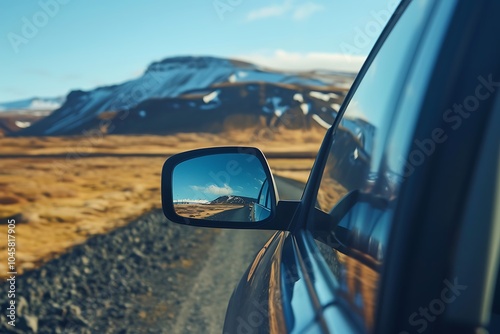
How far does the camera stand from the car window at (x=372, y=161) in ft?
4.03

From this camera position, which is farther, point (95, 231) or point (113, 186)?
point (113, 186)

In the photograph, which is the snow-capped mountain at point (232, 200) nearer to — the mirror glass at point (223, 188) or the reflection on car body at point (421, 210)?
the mirror glass at point (223, 188)

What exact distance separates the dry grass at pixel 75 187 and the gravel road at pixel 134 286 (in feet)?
2.45

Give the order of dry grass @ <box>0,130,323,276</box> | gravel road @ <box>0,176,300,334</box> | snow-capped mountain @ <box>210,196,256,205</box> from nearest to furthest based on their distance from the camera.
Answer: snow-capped mountain @ <box>210,196,256,205</box> → gravel road @ <box>0,176,300,334</box> → dry grass @ <box>0,130,323,276</box>

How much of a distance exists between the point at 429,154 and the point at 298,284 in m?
0.73

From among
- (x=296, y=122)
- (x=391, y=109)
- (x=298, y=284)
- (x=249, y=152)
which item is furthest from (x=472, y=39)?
(x=296, y=122)

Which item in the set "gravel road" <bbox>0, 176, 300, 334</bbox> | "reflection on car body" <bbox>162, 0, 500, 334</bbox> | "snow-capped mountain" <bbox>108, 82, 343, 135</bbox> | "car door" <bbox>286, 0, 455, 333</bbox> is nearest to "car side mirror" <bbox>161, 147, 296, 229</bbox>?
"car door" <bbox>286, 0, 455, 333</bbox>

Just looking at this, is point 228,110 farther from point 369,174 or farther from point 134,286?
point 369,174

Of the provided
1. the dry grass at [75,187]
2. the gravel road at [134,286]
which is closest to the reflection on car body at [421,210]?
the gravel road at [134,286]

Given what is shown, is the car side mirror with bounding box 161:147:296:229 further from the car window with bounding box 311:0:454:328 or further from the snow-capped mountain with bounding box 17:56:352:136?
the snow-capped mountain with bounding box 17:56:352:136

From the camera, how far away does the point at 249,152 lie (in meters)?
2.25

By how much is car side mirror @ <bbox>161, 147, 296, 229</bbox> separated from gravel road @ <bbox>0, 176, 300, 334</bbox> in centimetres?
310

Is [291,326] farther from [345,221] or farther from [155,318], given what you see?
[155,318]

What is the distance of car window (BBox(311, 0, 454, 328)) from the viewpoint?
1229mm
